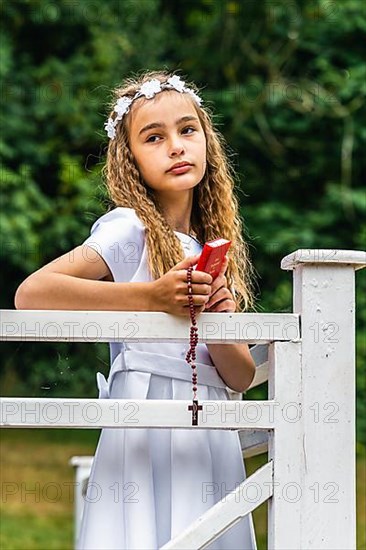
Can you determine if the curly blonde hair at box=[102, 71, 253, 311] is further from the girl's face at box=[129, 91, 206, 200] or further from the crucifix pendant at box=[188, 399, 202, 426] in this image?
the crucifix pendant at box=[188, 399, 202, 426]

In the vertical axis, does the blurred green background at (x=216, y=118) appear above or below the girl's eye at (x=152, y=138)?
above

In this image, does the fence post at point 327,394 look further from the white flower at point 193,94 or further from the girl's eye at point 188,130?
the white flower at point 193,94

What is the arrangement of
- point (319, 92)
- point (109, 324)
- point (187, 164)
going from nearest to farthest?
point (109, 324) < point (187, 164) < point (319, 92)

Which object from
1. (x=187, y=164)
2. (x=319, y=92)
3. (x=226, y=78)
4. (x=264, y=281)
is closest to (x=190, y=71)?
(x=226, y=78)

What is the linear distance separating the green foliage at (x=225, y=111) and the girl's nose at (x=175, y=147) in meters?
5.03

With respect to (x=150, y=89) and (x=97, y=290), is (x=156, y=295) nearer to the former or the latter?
(x=97, y=290)

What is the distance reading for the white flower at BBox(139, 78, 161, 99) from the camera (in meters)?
2.27

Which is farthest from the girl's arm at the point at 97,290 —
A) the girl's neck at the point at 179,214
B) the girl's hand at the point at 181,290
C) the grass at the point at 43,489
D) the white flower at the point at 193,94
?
the grass at the point at 43,489

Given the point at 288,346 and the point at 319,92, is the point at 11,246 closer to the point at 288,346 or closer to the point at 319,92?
the point at 319,92

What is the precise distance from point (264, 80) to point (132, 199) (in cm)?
621

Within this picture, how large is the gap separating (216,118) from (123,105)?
510 cm

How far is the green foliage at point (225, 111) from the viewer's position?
24.7ft

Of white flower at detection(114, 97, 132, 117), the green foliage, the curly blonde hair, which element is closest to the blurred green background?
the green foliage

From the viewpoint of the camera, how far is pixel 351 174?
7910 millimetres
